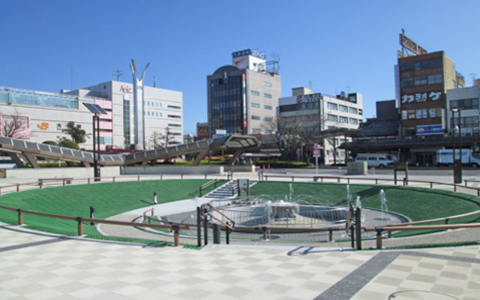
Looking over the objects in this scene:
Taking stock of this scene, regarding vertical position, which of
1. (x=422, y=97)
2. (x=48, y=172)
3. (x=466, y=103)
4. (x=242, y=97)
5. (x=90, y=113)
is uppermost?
(x=242, y=97)

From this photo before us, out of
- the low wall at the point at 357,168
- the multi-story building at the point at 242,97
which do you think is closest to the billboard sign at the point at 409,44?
the multi-story building at the point at 242,97

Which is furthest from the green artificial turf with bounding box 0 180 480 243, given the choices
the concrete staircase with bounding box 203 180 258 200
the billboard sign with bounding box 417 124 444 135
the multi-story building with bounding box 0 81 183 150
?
the multi-story building with bounding box 0 81 183 150

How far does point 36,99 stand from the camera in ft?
282

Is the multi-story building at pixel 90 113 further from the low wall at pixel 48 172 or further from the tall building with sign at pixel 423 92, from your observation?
the tall building with sign at pixel 423 92

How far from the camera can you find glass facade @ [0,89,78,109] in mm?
81312

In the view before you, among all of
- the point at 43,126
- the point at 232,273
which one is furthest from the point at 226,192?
the point at 43,126

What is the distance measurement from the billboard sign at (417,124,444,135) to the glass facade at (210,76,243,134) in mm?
46543

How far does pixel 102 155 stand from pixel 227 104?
58935mm

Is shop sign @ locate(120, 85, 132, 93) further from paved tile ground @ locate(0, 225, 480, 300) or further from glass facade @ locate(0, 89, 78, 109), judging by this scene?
paved tile ground @ locate(0, 225, 480, 300)

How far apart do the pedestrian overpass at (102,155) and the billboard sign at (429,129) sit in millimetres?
33529

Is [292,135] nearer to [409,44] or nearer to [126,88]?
[409,44]

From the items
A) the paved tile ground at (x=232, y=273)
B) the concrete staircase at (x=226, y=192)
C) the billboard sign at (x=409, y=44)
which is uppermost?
the billboard sign at (x=409, y=44)

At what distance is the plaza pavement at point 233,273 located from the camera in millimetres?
6074

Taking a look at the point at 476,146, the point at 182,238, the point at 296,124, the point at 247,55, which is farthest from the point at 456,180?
the point at 247,55
